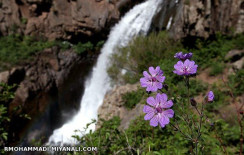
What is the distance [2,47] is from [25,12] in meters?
3.10

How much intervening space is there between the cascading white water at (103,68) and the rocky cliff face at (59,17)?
1.08 metres

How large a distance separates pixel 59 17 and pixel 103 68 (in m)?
5.13

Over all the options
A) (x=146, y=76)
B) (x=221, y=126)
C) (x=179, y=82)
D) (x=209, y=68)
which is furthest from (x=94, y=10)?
(x=146, y=76)

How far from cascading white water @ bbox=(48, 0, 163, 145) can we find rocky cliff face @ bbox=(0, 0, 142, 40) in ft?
3.55

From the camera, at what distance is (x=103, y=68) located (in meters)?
10.8

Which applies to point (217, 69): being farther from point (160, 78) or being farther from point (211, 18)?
point (160, 78)

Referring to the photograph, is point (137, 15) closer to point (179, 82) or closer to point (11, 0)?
point (179, 82)

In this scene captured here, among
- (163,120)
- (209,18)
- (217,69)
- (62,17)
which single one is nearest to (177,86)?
(217,69)

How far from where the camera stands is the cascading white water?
864cm

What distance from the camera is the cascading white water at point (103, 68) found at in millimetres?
8635

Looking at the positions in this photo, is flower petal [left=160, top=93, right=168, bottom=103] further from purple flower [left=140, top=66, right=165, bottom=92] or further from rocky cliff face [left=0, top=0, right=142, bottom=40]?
rocky cliff face [left=0, top=0, right=142, bottom=40]

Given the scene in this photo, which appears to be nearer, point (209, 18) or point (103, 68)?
point (209, 18)

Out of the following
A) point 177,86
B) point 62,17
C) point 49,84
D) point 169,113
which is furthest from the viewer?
point 62,17

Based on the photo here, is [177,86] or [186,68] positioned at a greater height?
[177,86]
